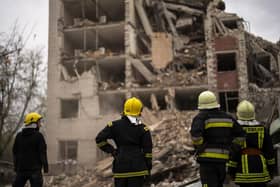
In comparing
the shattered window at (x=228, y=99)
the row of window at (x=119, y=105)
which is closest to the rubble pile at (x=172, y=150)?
the shattered window at (x=228, y=99)

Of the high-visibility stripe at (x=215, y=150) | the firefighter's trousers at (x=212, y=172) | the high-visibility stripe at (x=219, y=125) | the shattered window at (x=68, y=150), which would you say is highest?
the high-visibility stripe at (x=219, y=125)

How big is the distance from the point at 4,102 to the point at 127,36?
30.0ft

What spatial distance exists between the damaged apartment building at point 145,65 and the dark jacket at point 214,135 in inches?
593

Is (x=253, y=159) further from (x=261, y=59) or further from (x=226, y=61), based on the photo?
(x=261, y=59)

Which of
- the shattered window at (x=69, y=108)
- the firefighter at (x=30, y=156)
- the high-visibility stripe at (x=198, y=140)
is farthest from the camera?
the shattered window at (x=69, y=108)

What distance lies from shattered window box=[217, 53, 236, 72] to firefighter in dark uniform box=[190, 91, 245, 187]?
16.8 meters

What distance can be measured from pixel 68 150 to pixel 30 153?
53.9 feet

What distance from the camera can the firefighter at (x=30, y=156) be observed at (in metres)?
5.42

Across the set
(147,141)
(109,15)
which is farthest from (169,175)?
(109,15)

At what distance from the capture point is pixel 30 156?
17.9 ft

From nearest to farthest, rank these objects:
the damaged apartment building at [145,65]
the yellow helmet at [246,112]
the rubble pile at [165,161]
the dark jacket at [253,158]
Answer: the dark jacket at [253,158] < the yellow helmet at [246,112] < the rubble pile at [165,161] < the damaged apartment building at [145,65]

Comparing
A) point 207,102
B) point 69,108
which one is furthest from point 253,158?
point 69,108

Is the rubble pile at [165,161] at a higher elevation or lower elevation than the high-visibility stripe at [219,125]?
lower

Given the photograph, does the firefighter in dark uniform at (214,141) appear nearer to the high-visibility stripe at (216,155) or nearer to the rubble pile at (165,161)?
the high-visibility stripe at (216,155)
